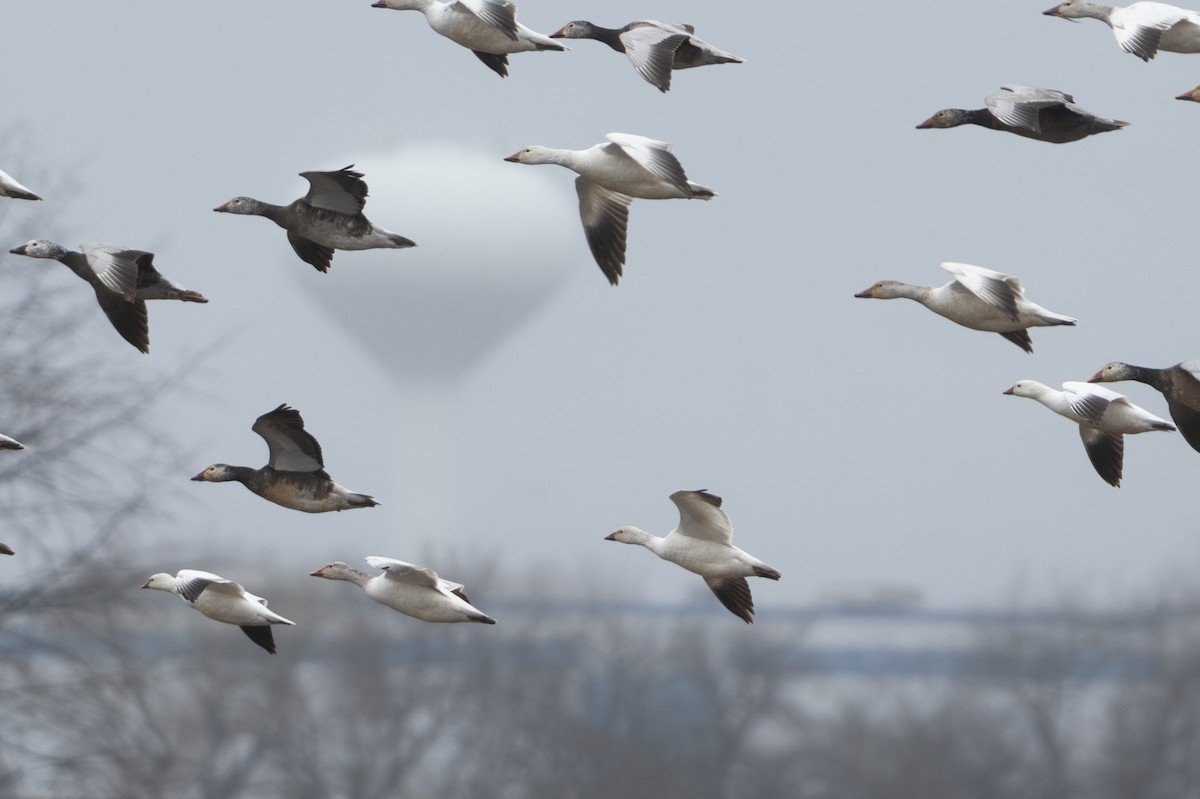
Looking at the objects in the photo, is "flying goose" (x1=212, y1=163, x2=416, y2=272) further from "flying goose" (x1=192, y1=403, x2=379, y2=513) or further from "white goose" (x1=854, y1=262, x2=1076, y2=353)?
"white goose" (x1=854, y1=262, x2=1076, y2=353)

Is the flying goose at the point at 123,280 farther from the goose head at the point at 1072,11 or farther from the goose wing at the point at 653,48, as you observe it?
the goose head at the point at 1072,11

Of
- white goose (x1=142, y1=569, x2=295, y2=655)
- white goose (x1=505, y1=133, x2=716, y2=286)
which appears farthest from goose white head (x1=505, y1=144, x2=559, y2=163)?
white goose (x1=142, y1=569, x2=295, y2=655)

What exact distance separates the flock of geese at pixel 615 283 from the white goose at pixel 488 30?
12mm

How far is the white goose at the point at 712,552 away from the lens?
568 inches

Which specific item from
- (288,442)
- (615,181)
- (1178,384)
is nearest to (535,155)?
(615,181)

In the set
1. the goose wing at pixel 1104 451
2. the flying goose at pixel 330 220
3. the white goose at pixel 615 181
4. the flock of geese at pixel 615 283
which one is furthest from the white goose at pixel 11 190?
the goose wing at pixel 1104 451

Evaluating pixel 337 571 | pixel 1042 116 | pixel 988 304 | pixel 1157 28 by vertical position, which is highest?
pixel 1157 28

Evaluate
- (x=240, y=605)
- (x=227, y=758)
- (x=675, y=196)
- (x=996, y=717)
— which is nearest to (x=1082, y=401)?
(x=675, y=196)

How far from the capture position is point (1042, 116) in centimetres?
1398

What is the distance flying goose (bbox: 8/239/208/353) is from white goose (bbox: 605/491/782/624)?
12.4 feet

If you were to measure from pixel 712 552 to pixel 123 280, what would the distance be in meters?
4.54

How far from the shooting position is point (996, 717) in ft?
113

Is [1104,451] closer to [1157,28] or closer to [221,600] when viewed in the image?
[1157,28]

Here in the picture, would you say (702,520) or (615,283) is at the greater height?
(615,283)
